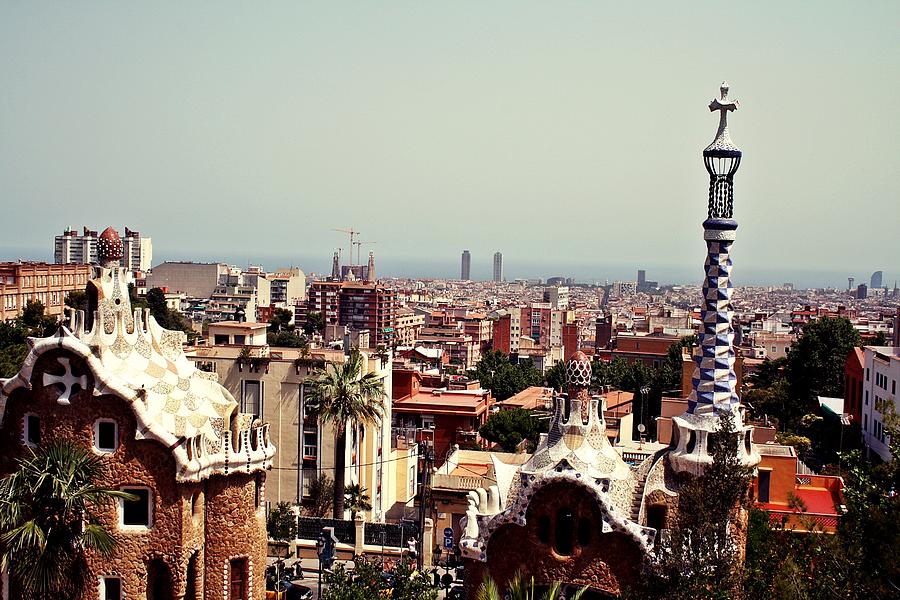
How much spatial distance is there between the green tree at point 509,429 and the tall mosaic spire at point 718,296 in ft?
97.5

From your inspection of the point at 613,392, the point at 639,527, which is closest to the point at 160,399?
the point at 639,527

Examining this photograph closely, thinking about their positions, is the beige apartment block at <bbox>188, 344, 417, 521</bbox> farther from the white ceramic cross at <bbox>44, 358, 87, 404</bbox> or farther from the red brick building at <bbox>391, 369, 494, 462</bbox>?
the white ceramic cross at <bbox>44, 358, 87, 404</bbox>

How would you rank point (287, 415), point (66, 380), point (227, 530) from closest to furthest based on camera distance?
1. point (66, 380)
2. point (227, 530)
3. point (287, 415)

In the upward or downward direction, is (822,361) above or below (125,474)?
below

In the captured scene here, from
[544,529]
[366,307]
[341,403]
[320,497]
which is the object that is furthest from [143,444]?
[366,307]

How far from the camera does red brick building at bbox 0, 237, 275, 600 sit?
917 inches

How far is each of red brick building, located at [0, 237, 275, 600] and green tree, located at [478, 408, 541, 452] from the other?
90.4 ft

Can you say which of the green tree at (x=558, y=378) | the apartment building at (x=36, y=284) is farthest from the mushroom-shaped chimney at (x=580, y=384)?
the apartment building at (x=36, y=284)

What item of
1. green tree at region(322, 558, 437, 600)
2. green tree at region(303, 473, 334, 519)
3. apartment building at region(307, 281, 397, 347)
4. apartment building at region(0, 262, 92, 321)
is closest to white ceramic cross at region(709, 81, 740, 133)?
green tree at region(322, 558, 437, 600)

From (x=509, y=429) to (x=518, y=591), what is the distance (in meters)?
32.9

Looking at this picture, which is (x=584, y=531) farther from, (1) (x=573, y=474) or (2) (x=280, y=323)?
(2) (x=280, y=323)

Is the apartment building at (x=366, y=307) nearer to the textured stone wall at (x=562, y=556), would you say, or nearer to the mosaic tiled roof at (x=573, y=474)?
the mosaic tiled roof at (x=573, y=474)

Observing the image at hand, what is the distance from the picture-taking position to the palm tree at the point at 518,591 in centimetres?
1878

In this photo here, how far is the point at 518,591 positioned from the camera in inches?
754
